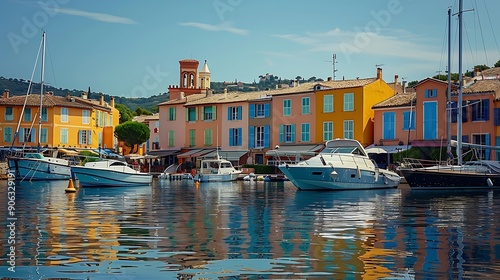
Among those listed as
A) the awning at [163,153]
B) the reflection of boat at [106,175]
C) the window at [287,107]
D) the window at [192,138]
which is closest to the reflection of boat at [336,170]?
the reflection of boat at [106,175]

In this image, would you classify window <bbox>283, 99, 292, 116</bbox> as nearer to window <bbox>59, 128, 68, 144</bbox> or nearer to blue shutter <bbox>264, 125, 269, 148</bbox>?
blue shutter <bbox>264, 125, 269, 148</bbox>

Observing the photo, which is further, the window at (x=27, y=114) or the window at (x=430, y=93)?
the window at (x=27, y=114)

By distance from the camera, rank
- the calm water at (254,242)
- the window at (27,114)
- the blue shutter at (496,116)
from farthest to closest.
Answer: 1. the window at (27,114)
2. the blue shutter at (496,116)
3. the calm water at (254,242)

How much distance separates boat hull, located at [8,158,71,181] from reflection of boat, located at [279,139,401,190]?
2534 centimetres

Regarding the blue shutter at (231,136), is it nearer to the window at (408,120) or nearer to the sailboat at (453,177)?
the window at (408,120)

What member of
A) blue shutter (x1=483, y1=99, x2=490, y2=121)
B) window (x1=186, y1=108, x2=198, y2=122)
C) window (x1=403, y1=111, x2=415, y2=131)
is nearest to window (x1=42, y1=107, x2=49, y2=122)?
window (x1=186, y1=108, x2=198, y2=122)

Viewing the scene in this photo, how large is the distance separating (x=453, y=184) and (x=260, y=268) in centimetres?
3136

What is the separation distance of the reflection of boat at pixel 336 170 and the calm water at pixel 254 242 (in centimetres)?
1362

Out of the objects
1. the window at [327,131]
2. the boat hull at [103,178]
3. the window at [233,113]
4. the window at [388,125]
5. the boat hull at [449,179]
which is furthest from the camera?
the window at [233,113]

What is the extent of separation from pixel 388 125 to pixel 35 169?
31.6m

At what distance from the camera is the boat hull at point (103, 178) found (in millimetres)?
47375

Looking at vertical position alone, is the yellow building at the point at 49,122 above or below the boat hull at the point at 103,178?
above

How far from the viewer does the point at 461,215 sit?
24.4 m

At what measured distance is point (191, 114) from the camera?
265 ft
